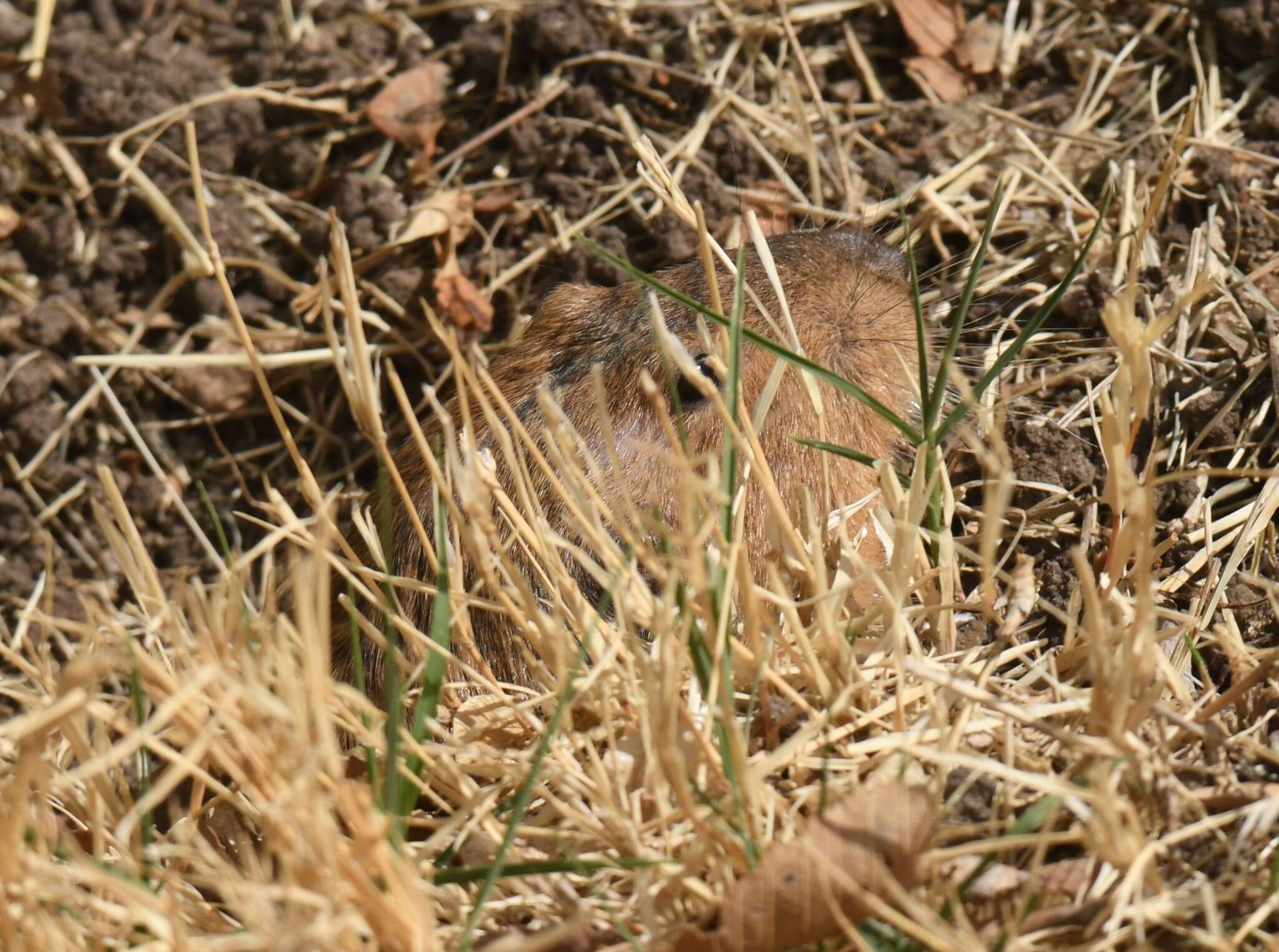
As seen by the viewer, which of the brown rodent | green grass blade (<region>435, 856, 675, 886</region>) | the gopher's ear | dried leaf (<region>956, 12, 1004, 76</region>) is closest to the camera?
green grass blade (<region>435, 856, 675, 886</region>)

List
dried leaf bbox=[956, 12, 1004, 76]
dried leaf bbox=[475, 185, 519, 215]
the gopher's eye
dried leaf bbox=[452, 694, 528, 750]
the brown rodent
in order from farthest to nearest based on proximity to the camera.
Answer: dried leaf bbox=[475, 185, 519, 215]
dried leaf bbox=[956, 12, 1004, 76]
the gopher's eye
the brown rodent
dried leaf bbox=[452, 694, 528, 750]

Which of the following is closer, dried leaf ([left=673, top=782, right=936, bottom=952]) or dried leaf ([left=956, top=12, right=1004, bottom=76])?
dried leaf ([left=673, top=782, right=936, bottom=952])

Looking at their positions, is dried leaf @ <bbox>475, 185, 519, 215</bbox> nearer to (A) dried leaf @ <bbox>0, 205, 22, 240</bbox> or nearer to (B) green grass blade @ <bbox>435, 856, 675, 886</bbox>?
(A) dried leaf @ <bbox>0, 205, 22, 240</bbox>

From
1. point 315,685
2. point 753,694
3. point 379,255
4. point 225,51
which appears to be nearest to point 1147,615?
point 753,694

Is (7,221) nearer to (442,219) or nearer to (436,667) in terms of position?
(442,219)

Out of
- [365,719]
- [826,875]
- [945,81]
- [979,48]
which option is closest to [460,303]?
[945,81]

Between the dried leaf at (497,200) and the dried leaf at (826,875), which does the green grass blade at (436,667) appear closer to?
the dried leaf at (826,875)

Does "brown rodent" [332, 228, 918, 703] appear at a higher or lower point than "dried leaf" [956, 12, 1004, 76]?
lower

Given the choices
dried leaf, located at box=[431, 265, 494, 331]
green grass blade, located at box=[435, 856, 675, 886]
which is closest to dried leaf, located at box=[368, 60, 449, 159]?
dried leaf, located at box=[431, 265, 494, 331]
